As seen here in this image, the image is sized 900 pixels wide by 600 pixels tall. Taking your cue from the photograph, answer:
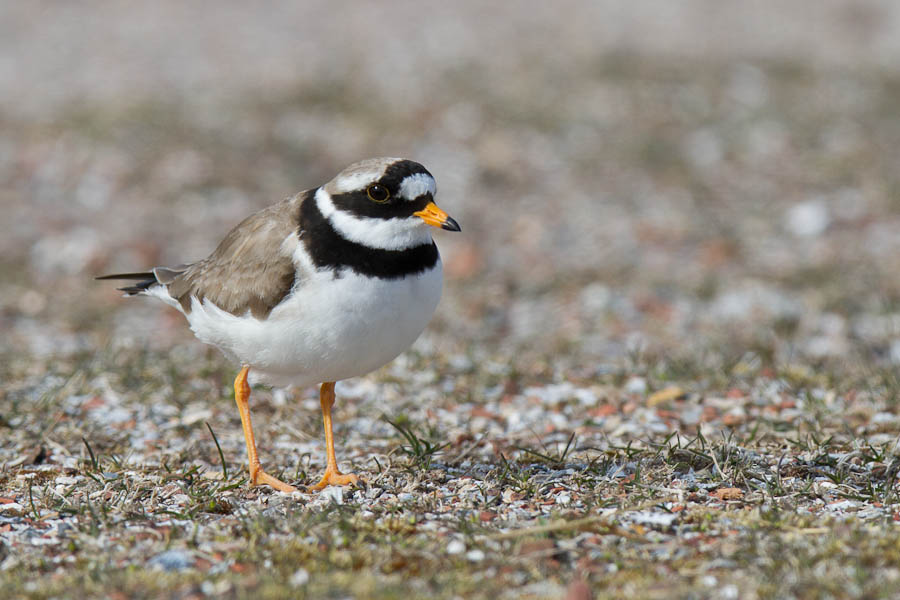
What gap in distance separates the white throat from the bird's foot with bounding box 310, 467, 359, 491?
1004 mm

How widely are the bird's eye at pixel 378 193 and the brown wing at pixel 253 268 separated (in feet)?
1.24

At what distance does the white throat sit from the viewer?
433cm

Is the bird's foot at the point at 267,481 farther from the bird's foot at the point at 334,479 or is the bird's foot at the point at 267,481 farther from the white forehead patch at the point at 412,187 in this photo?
the white forehead patch at the point at 412,187

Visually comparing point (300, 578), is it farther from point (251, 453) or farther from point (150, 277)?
point (150, 277)

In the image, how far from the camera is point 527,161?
11102 mm

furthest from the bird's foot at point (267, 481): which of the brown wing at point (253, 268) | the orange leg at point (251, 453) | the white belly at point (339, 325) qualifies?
the brown wing at point (253, 268)

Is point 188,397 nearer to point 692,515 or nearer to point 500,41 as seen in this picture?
point 692,515

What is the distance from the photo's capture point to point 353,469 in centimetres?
487

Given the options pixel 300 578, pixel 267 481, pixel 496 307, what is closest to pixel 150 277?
pixel 267 481

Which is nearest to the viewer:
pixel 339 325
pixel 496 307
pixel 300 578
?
pixel 300 578

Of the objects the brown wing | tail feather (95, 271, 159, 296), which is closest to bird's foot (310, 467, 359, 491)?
the brown wing

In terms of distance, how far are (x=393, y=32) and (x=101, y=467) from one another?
444 inches

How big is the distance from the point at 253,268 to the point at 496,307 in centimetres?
393

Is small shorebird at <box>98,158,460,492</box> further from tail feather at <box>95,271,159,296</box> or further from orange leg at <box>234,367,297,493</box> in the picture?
tail feather at <box>95,271,159,296</box>
